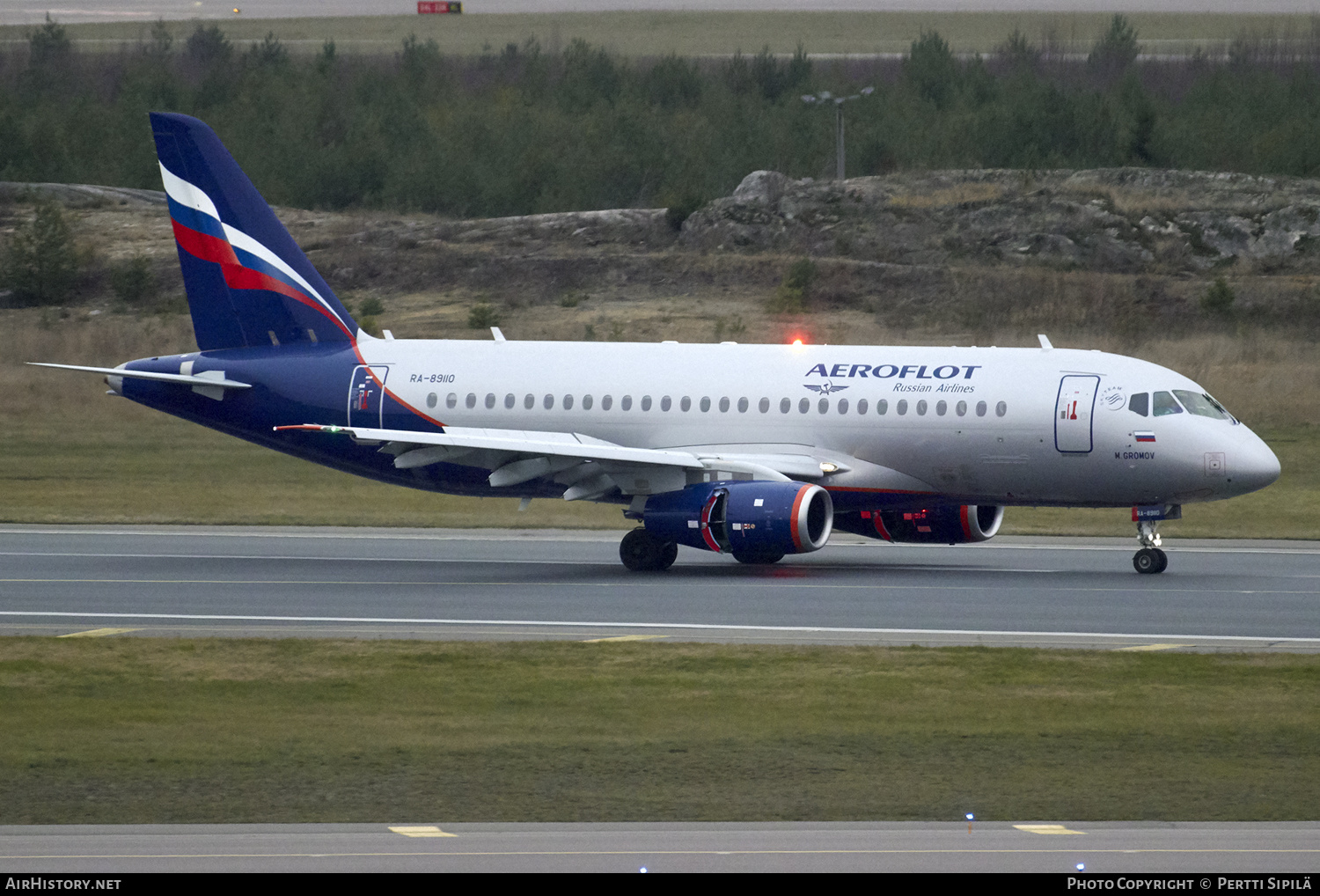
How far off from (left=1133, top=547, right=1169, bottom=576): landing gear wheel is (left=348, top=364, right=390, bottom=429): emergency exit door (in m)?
13.7

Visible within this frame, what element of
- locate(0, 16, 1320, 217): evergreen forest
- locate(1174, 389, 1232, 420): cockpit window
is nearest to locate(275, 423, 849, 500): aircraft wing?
locate(1174, 389, 1232, 420): cockpit window

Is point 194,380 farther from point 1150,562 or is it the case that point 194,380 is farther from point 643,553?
point 1150,562

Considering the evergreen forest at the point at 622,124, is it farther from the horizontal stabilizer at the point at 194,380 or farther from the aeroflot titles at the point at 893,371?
the aeroflot titles at the point at 893,371

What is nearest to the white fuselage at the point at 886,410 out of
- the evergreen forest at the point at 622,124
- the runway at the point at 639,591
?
the runway at the point at 639,591

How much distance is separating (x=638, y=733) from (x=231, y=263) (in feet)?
66.7

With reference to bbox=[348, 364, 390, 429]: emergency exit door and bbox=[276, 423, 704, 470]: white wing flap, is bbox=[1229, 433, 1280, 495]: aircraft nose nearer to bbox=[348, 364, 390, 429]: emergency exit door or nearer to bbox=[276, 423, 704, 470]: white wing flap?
bbox=[276, 423, 704, 470]: white wing flap

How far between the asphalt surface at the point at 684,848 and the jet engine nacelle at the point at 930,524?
18701 millimetres

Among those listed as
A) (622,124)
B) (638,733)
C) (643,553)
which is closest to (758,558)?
(643,553)

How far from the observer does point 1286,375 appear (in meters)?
61.4

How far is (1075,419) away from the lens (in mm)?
30688

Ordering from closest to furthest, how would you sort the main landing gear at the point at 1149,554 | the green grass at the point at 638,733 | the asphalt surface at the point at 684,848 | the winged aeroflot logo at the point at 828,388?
1. the asphalt surface at the point at 684,848
2. the green grass at the point at 638,733
3. the main landing gear at the point at 1149,554
4. the winged aeroflot logo at the point at 828,388

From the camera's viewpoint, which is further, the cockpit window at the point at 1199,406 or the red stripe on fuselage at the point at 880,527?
the red stripe on fuselage at the point at 880,527

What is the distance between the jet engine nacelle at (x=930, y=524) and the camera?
3244cm

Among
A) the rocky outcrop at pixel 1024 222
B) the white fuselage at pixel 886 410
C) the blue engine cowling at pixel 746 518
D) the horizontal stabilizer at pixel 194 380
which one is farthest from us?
the rocky outcrop at pixel 1024 222
